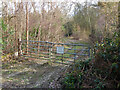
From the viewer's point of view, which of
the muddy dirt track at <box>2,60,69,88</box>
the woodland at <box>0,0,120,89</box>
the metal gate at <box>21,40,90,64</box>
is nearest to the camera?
the woodland at <box>0,0,120,89</box>

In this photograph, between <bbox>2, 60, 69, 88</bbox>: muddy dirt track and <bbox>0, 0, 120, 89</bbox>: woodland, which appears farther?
<bbox>2, 60, 69, 88</bbox>: muddy dirt track

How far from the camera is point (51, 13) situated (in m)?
10.5

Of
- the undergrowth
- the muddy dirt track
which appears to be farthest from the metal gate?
the undergrowth

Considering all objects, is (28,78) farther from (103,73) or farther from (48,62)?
(103,73)

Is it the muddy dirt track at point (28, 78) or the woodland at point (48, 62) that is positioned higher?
the woodland at point (48, 62)

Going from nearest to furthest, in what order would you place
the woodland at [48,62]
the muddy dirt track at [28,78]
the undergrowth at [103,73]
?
1. the undergrowth at [103,73]
2. the woodland at [48,62]
3. the muddy dirt track at [28,78]

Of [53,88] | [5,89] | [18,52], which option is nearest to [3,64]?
[18,52]

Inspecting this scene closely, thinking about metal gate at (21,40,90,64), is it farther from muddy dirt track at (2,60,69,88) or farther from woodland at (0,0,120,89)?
muddy dirt track at (2,60,69,88)

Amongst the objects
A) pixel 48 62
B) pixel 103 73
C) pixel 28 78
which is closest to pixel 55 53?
pixel 48 62

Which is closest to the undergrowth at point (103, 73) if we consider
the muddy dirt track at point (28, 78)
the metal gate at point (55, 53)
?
the muddy dirt track at point (28, 78)

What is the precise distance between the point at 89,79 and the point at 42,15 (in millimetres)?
7851

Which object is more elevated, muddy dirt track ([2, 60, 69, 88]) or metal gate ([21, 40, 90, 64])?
metal gate ([21, 40, 90, 64])

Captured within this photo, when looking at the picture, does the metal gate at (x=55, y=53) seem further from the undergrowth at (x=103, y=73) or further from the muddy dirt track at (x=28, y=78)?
the undergrowth at (x=103, y=73)

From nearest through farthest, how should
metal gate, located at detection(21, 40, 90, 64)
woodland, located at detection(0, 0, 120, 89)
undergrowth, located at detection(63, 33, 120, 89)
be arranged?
undergrowth, located at detection(63, 33, 120, 89) → woodland, located at detection(0, 0, 120, 89) → metal gate, located at detection(21, 40, 90, 64)
